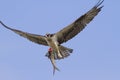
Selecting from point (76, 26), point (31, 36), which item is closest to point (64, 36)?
point (76, 26)

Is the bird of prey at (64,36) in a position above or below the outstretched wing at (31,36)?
below

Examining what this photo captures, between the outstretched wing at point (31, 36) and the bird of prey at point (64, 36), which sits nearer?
the bird of prey at point (64, 36)

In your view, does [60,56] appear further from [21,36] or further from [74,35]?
[21,36]

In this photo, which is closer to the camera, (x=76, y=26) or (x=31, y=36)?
(x=76, y=26)

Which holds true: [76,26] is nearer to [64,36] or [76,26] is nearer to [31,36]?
[64,36]

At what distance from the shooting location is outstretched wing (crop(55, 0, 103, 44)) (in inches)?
602

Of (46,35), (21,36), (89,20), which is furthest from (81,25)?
(21,36)

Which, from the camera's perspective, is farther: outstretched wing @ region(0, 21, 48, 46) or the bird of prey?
outstretched wing @ region(0, 21, 48, 46)

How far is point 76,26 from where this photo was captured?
51.3 feet

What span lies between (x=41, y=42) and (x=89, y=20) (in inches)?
83.6

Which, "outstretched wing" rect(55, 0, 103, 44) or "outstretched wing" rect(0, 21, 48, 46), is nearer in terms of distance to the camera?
"outstretched wing" rect(55, 0, 103, 44)

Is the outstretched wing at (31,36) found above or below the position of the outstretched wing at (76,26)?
above

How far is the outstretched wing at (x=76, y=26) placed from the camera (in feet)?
50.2

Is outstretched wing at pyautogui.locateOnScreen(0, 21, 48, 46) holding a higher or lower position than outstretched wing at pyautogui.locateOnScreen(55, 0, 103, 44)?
higher
